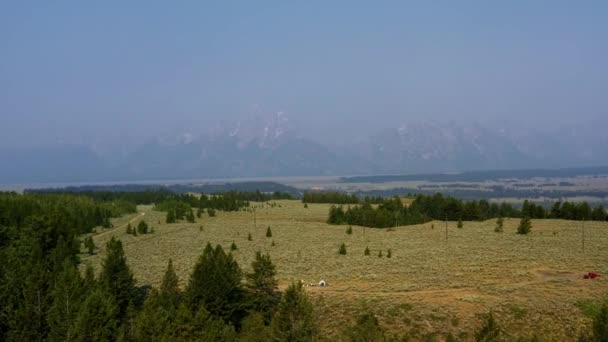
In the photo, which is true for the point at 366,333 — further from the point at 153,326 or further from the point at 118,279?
the point at 118,279

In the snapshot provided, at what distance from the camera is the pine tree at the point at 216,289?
39.2 meters

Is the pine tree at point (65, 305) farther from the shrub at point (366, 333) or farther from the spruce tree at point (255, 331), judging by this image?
the shrub at point (366, 333)

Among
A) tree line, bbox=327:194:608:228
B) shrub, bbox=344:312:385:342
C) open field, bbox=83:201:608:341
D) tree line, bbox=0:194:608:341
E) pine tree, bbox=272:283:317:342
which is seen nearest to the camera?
shrub, bbox=344:312:385:342

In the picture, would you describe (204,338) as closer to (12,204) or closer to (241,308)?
(241,308)

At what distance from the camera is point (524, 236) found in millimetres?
76500

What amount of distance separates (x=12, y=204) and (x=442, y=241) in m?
73.9

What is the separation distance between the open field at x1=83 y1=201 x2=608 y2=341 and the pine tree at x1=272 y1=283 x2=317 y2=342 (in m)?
4.98

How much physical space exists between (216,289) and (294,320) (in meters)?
9.24

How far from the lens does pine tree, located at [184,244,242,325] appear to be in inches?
1545

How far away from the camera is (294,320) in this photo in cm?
3244

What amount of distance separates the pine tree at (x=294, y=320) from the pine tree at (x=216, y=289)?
7.44 meters

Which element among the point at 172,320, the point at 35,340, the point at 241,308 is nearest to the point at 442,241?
the point at 241,308

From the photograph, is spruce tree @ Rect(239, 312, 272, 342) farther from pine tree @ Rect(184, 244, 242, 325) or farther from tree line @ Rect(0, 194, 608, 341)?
pine tree @ Rect(184, 244, 242, 325)

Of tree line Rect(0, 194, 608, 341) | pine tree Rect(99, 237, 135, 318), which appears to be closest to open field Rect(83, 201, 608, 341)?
tree line Rect(0, 194, 608, 341)
